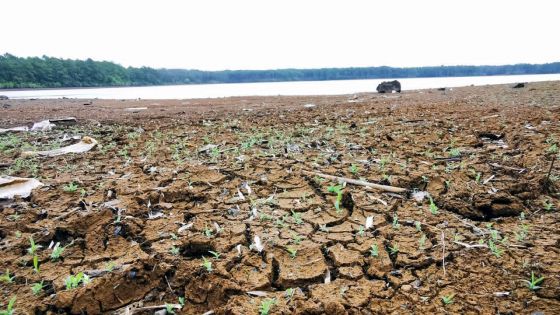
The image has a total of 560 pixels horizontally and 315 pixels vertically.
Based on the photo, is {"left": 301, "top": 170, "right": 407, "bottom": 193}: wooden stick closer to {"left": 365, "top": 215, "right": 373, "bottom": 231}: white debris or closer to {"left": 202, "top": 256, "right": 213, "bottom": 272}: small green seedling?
{"left": 365, "top": 215, "right": 373, "bottom": 231}: white debris

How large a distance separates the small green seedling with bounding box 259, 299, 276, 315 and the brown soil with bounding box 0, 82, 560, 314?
0.08 ft

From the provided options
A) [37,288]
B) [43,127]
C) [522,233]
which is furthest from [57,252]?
[43,127]

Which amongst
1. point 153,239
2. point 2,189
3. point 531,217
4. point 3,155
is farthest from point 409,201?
point 3,155

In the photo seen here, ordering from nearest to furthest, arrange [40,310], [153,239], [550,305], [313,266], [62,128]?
[550,305] → [40,310] → [313,266] → [153,239] → [62,128]

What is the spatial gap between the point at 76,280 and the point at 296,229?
54.8 inches

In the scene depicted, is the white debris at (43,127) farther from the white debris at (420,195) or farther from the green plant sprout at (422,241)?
the green plant sprout at (422,241)

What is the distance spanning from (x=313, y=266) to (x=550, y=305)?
3.92 feet

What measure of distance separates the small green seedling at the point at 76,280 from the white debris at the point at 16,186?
1673mm

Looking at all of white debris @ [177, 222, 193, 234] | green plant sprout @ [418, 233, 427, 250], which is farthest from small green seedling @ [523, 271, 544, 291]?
white debris @ [177, 222, 193, 234]

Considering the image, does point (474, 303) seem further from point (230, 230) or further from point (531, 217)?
point (230, 230)

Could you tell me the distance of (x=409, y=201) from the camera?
9.35 ft

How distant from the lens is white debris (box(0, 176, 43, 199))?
3.20 metres

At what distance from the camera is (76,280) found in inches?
77.7

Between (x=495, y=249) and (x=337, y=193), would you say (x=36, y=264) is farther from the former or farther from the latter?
(x=495, y=249)
